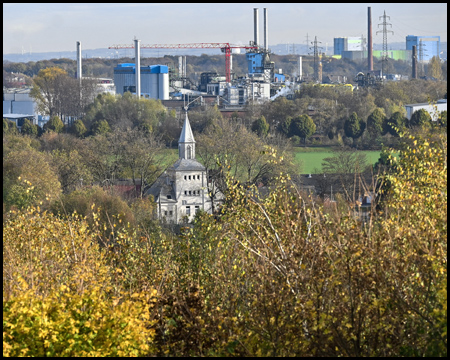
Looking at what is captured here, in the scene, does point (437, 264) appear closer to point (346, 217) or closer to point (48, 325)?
point (346, 217)

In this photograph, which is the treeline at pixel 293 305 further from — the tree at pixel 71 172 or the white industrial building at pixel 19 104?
the white industrial building at pixel 19 104

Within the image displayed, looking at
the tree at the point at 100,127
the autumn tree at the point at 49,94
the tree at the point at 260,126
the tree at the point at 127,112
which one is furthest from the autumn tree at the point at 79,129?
the autumn tree at the point at 49,94

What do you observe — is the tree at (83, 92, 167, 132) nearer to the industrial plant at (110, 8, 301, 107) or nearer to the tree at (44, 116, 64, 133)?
the tree at (44, 116, 64, 133)

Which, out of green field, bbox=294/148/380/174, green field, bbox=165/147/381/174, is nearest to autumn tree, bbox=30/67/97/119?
green field, bbox=165/147/381/174

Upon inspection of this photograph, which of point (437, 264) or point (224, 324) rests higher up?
point (437, 264)

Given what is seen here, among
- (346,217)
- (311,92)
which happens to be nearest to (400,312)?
(346,217)

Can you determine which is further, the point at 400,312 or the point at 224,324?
the point at 224,324
